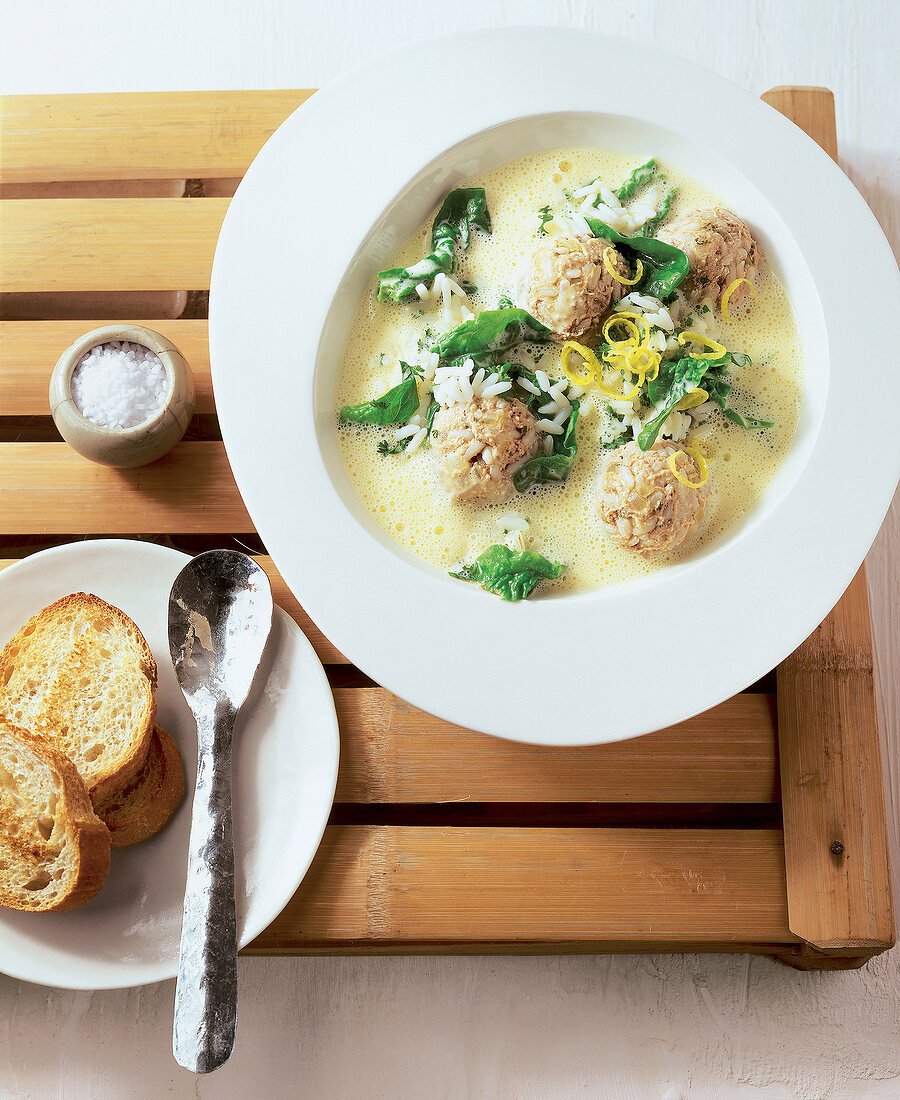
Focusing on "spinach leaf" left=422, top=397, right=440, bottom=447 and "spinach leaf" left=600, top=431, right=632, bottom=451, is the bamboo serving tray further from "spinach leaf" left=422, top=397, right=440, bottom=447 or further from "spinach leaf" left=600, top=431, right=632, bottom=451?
"spinach leaf" left=600, top=431, right=632, bottom=451

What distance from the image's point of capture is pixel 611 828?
1941 millimetres

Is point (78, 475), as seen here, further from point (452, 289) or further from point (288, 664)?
point (452, 289)

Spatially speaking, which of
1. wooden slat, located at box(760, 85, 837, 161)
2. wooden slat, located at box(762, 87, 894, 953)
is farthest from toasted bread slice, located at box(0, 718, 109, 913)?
wooden slat, located at box(760, 85, 837, 161)

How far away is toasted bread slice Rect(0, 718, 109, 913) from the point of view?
170cm

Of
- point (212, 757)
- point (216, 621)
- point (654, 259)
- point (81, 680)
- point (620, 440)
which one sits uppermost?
point (654, 259)

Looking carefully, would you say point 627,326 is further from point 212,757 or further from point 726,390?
point 212,757

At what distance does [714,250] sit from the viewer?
71.8 inches

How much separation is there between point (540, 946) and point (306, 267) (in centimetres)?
153

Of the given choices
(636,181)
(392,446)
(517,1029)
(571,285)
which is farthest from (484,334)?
(517,1029)

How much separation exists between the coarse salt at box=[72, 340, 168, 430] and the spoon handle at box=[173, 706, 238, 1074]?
64cm

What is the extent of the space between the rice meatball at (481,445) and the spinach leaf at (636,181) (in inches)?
21.5

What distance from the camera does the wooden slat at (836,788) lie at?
1895 mm

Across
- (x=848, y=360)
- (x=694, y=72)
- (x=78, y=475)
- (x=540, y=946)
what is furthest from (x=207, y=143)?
(x=540, y=946)

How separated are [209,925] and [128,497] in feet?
3.05
